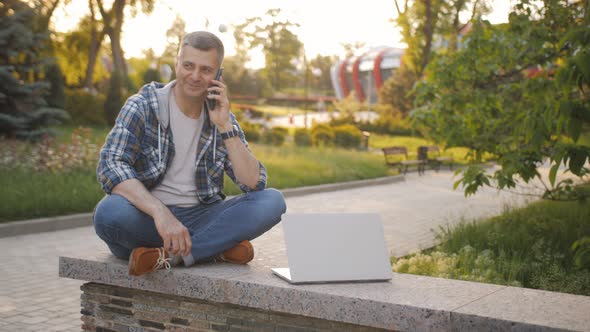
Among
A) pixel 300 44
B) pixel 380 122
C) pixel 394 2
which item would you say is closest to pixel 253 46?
pixel 300 44

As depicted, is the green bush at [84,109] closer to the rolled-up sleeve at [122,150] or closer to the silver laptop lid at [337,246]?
the rolled-up sleeve at [122,150]

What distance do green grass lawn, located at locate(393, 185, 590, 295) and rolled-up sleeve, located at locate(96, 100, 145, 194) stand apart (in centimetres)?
310

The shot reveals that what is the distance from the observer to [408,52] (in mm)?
30875

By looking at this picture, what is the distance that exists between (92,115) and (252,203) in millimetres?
29222

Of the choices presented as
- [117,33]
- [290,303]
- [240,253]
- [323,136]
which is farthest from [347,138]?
[290,303]

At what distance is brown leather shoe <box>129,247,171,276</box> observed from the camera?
3746mm

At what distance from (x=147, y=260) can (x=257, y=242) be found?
5.82 m

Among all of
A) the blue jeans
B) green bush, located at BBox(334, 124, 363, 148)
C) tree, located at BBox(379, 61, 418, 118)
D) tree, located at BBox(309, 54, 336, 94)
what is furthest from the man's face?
tree, located at BBox(309, 54, 336, 94)

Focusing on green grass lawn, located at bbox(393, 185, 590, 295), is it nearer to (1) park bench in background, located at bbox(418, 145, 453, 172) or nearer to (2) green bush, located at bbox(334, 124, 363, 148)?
(1) park bench in background, located at bbox(418, 145, 453, 172)

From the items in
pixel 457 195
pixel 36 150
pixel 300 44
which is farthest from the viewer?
pixel 300 44

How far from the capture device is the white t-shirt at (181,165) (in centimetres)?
418

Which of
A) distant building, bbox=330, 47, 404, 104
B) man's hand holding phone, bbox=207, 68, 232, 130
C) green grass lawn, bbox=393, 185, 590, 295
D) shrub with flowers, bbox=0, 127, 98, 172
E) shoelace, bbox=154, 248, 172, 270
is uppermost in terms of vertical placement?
distant building, bbox=330, 47, 404, 104

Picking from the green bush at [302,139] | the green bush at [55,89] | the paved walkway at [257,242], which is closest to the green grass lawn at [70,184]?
the paved walkway at [257,242]

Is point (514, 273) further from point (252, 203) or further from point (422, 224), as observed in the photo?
point (422, 224)
